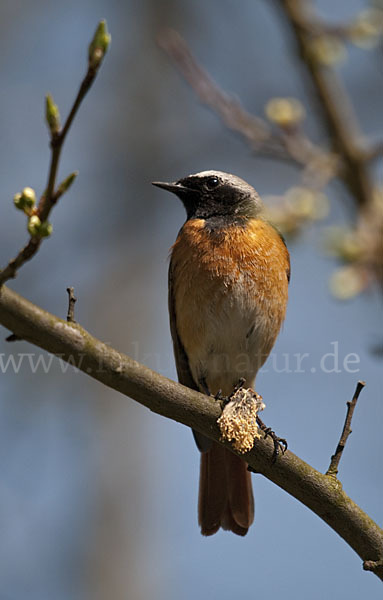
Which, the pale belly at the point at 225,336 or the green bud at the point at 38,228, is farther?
the pale belly at the point at 225,336

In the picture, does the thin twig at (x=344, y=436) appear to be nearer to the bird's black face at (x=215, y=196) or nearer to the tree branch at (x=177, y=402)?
the tree branch at (x=177, y=402)

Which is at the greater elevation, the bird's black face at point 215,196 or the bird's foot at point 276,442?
the bird's black face at point 215,196

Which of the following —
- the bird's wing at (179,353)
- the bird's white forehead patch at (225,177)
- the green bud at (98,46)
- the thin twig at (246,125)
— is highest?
the bird's white forehead patch at (225,177)

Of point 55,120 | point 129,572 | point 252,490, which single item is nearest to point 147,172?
point 129,572

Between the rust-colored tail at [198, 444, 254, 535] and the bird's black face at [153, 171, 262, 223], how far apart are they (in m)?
1.56

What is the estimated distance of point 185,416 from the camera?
2969 mm

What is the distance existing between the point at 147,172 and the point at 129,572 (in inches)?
183

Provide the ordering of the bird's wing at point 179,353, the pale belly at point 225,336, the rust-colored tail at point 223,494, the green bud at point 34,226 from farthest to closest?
the bird's wing at point 179,353 → the rust-colored tail at point 223,494 → the pale belly at point 225,336 → the green bud at point 34,226

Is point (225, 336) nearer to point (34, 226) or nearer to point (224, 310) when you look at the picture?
point (224, 310)

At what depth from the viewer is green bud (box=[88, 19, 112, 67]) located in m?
2.00

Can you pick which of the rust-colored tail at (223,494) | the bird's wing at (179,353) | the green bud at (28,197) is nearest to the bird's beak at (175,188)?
the bird's wing at (179,353)

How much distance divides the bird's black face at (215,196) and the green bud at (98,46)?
2881mm

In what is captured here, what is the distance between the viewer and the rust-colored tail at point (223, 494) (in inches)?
180

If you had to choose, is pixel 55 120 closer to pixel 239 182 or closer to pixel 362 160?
pixel 362 160
